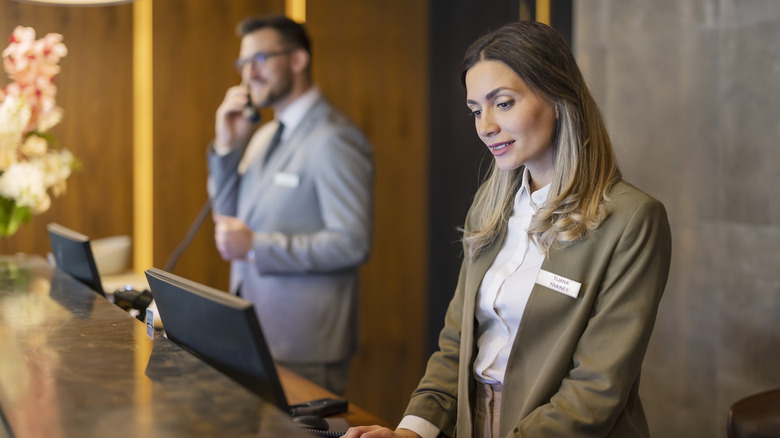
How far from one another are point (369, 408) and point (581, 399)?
139 inches

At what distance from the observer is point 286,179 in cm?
288

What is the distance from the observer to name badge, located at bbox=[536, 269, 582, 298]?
4.46ft

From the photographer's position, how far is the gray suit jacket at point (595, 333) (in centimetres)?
130

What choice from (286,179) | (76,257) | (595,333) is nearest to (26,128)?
(76,257)

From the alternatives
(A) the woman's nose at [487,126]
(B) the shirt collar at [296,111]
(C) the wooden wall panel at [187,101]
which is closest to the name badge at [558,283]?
(A) the woman's nose at [487,126]

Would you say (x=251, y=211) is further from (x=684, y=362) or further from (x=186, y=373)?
(x=186, y=373)

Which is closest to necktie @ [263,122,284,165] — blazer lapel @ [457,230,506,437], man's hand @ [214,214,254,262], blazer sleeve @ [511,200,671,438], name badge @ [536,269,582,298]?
man's hand @ [214,214,254,262]

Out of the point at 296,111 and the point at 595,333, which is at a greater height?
the point at 296,111

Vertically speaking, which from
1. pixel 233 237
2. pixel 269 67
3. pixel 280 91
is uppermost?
pixel 269 67

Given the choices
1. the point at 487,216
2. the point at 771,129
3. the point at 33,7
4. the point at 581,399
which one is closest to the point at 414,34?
the point at 33,7

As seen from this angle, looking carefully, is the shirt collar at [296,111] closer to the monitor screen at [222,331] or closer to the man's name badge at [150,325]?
the man's name badge at [150,325]

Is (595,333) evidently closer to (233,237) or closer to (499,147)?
(499,147)

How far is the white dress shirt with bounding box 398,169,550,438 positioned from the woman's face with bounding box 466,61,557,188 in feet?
0.33

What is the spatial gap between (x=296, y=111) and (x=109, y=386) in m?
2.21
